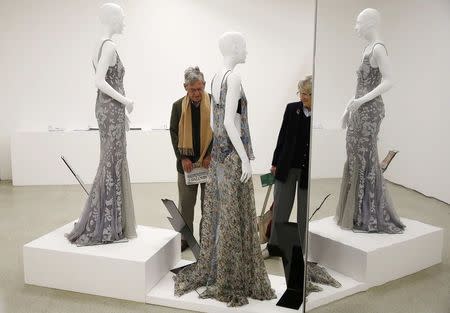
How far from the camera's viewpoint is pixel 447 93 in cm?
129

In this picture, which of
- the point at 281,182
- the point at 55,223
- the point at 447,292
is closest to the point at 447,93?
the point at 447,292

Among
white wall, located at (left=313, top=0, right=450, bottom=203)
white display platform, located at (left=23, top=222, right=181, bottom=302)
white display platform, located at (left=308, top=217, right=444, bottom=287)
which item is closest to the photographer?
white wall, located at (left=313, top=0, right=450, bottom=203)

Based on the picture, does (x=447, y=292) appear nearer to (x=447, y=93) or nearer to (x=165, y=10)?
(x=447, y=93)

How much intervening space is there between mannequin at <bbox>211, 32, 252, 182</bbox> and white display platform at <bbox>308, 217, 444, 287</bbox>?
1079 millimetres

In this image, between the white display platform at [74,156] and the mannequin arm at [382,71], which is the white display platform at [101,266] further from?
the white display platform at [74,156]

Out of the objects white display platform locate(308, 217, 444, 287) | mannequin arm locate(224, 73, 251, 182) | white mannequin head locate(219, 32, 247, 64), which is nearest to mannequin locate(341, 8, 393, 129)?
white display platform locate(308, 217, 444, 287)

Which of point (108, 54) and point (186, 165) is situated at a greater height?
point (108, 54)

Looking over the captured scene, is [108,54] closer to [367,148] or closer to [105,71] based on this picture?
[105,71]

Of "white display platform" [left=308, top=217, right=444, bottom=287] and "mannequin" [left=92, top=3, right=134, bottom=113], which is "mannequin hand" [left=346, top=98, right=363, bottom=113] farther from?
"mannequin" [left=92, top=3, right=134, bottom=113]

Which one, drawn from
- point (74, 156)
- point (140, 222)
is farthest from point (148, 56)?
point (140, 222)

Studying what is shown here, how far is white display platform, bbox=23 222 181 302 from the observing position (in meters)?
2.79

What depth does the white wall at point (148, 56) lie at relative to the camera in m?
6.26

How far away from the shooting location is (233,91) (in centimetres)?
251

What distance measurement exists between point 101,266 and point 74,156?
3.57m
